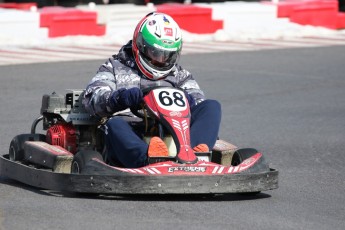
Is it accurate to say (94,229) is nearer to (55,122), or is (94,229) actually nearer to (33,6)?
(55,122)

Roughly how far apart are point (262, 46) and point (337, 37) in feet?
6.67

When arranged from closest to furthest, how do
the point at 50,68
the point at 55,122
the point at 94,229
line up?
the point at 94,229 < the point at 55,122 < the point at 50,68

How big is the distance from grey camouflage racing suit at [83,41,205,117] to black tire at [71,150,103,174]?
0.40m

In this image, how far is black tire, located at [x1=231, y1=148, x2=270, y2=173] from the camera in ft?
20.5

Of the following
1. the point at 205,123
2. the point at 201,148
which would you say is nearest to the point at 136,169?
the point at 201,148

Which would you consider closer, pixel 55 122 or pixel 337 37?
pixel 55 122

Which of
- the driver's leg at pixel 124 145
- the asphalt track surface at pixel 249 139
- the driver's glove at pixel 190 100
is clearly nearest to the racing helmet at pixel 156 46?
the driver's glove at pixel 190 100

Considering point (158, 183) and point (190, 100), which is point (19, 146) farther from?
point (158, 183)

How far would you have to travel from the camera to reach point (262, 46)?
1595 cm

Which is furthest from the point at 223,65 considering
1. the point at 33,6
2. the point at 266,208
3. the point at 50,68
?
the point at 266,208

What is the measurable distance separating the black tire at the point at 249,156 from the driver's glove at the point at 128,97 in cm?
66

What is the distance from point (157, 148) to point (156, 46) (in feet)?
3.01

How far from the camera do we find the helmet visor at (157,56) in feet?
22.5

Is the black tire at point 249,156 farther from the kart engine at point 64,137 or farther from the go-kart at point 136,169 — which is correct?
the kart engine at point 64,137
